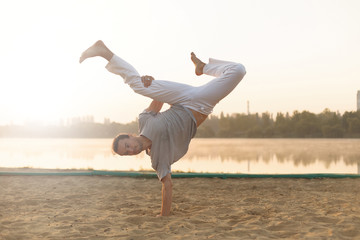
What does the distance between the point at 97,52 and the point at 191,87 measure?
4.07ft

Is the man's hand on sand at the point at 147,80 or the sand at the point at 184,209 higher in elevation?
the man's hand on sand at the point at 147,80

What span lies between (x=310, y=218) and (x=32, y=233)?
11.2ft

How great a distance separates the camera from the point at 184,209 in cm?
552

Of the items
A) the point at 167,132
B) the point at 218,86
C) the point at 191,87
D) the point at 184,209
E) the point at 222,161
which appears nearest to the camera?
the point at 218,86

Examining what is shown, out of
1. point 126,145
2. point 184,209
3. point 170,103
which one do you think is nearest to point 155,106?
point 170,103

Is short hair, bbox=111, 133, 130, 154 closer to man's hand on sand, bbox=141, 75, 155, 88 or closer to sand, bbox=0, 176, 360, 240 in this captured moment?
man's hand on sand, bbox=141, 75, 155, 88

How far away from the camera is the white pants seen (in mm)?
4336

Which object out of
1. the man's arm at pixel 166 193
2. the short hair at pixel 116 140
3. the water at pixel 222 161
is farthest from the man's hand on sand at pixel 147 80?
the water at pixel 222 161

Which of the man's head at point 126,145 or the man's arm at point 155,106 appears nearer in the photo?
the man's head at point 126,145

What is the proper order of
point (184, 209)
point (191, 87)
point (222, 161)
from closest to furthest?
point (191, 87), point (184, 209), point (222, 161)

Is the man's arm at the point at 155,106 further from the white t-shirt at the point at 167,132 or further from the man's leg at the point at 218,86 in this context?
the man's leg at the point at 218,86

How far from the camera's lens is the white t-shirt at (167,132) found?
4.57m

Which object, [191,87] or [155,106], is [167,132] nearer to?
[155,106]

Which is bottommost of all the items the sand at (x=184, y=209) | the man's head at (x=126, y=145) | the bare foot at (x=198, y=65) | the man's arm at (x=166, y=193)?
the sand at (x=184, y=209)
